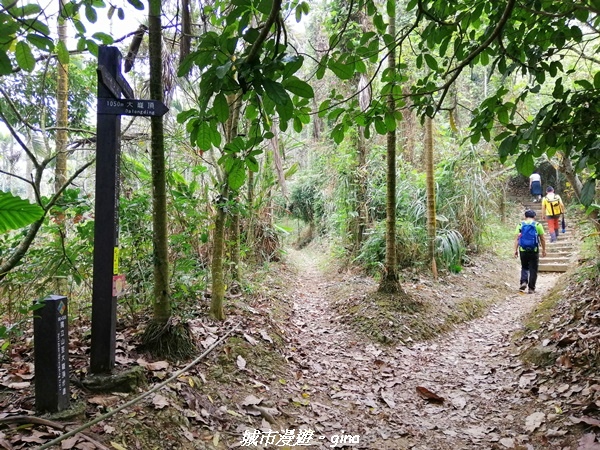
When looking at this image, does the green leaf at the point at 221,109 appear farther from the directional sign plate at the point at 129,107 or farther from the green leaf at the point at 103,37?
the directional sign plate at the point at 129,107

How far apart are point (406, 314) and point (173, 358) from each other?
337cm

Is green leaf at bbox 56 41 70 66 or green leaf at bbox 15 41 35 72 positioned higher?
green leaf at bbox 56 41 70 66

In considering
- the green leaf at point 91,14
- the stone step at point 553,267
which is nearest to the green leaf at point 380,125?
the green leaf at point 91,14

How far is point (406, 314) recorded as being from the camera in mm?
5293

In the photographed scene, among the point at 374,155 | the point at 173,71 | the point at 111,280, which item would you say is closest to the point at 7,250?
the point at 111,280

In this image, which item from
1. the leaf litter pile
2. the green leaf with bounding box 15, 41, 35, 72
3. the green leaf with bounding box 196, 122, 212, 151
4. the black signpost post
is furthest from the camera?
the black signpost post

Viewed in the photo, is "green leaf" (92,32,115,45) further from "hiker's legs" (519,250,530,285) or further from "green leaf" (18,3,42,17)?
"hiker's legs" (519,250,530,285)

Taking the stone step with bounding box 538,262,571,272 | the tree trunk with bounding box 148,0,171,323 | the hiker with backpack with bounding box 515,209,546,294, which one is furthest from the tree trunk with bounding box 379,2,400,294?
the stone step with bounding box 538,262,571,272

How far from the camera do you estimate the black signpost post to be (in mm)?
2459

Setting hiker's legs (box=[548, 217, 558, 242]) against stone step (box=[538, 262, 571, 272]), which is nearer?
stone step (box=[538, 262, 571, 272])

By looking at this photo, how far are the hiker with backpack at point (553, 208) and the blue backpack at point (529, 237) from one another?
2788mm

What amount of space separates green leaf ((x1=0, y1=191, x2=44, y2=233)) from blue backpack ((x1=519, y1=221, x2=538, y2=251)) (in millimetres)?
7675

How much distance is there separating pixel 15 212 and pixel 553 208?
10916 mm

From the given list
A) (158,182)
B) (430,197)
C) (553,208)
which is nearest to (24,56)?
(158,182)
